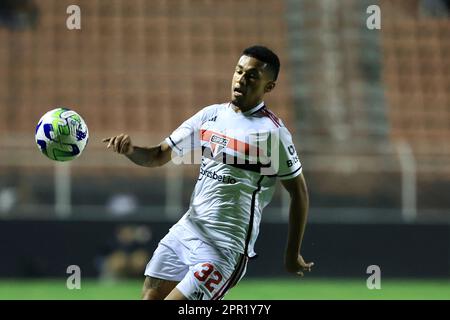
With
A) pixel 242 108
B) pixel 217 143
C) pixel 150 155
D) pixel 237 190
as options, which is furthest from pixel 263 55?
pixel 150 155

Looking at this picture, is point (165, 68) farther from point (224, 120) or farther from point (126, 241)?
point (224, 120)

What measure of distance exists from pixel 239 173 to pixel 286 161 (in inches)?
11.6

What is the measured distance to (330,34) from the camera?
17.9 m

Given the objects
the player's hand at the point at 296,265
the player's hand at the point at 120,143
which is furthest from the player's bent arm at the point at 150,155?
the player's hand at the point at 296,265

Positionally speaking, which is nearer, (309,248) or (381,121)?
(309,248)

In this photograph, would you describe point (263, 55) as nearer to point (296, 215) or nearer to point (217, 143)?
point (217, 143)

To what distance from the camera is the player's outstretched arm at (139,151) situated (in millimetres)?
5688

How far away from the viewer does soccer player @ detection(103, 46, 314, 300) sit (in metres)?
5.81

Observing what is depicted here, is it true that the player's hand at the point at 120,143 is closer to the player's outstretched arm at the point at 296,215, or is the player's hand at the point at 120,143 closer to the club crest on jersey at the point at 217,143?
the club crest on jersey at the point at 217,143

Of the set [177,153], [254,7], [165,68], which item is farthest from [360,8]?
[177,153]

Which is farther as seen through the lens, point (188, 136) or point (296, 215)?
point (188, 136)

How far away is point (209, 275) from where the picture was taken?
568 cm

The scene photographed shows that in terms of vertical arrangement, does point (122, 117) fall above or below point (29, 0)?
below
